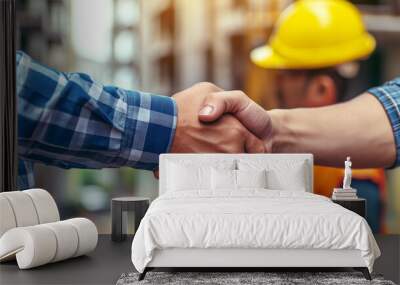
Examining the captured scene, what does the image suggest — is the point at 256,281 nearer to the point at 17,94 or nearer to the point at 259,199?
the point at 259,199

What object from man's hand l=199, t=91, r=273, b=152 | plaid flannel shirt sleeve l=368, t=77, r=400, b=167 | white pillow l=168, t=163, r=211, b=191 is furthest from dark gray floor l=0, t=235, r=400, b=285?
man's hand l=199, t=91, r=273, b=152

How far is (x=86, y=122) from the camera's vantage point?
555cm

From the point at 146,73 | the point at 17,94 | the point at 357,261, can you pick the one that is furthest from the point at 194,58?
the point at 357,261

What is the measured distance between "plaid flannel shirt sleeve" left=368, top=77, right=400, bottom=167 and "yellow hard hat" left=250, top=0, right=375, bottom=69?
0.33 meters

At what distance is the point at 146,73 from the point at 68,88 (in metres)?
0.69

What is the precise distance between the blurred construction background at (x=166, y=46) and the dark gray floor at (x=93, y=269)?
812 millimetres

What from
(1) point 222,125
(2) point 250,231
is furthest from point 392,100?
(2) point 250,231

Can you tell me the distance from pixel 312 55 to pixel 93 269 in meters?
2.60

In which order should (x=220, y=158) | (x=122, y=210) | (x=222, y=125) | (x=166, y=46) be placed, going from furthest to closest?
(x=166, y=46)
(x=222, y=125)
(x=220, y=158)
(x=122, y=210)

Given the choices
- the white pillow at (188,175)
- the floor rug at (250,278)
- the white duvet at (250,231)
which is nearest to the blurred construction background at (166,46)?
the white pillow at (188,175)

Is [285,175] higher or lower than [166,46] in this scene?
lower

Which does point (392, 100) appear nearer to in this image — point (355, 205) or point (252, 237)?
point (355, 205)

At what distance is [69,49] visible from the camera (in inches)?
231

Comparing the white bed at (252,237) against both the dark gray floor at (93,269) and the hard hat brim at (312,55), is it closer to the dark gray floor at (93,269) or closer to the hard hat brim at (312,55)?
the dark gray floor at (93,269)
